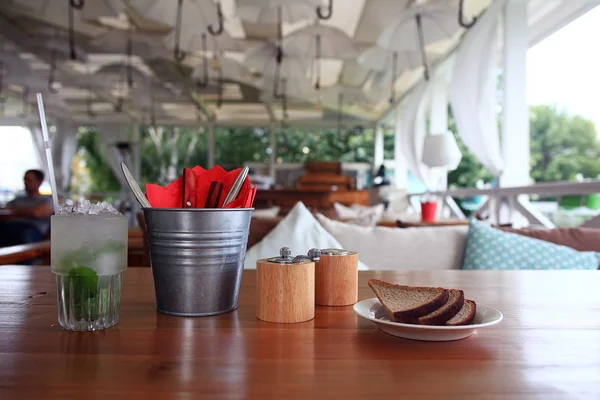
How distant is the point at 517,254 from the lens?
1.66 meters

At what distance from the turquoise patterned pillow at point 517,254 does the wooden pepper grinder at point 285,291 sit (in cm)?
123

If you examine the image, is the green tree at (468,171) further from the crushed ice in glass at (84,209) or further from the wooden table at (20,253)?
the crushed ice in glass at (84,209)

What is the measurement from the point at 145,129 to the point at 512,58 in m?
10.3

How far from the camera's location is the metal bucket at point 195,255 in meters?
0.60

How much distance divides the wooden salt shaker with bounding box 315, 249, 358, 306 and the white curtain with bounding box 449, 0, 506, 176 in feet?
13.5

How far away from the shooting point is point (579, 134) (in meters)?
17.4

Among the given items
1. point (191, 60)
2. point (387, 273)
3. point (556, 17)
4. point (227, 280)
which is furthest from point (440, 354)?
point (191, 60)

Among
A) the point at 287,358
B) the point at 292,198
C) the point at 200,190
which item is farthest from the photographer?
the point at 292,198

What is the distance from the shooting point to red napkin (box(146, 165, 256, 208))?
656 mm

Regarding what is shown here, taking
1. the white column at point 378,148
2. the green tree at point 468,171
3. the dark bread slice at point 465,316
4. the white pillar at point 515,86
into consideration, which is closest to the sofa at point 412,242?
the dark bread slice at point 465,316

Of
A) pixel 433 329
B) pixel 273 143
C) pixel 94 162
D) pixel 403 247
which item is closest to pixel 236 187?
pixel 433 329

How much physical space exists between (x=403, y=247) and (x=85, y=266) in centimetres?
144

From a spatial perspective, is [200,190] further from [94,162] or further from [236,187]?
[94,162]

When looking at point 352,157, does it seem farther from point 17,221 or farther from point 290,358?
point 290,358
